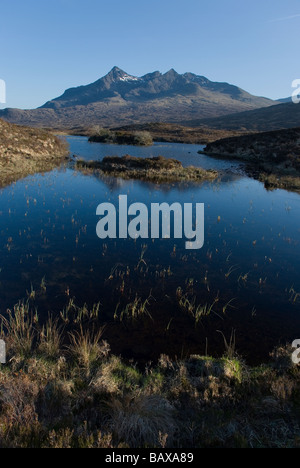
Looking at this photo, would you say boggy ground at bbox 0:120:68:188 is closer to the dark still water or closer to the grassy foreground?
the dark still water

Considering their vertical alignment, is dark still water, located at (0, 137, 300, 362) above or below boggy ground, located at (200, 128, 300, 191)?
below

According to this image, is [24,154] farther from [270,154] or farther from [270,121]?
[270,121]

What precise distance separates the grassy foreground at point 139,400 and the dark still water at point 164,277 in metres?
0.91

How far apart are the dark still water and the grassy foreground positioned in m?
0.91

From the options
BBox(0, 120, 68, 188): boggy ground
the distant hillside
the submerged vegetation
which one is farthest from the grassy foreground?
the distant hillside

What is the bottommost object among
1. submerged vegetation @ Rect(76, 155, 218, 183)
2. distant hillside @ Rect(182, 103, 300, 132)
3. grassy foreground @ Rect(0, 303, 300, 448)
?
grassy foreground @ Rect(0, 303, 300, 448)

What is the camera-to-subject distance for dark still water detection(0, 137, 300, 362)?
7.88 metres

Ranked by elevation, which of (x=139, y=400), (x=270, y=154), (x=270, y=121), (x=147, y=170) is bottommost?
(x=139, y=400)

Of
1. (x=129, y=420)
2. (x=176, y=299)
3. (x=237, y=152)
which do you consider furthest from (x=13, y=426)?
(x=237, y=152)

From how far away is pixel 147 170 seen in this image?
1462 inches

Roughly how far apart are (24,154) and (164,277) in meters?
37.5

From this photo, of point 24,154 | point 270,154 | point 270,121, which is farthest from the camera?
point 270,121

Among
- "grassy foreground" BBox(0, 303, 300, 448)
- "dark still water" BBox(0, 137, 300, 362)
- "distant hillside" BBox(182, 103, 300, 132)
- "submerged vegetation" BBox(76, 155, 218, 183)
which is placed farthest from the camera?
"distant hillside" BBox(182, 103, 300, 132)

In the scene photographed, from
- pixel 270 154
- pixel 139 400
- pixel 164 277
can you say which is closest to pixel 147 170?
pixel 270 154
